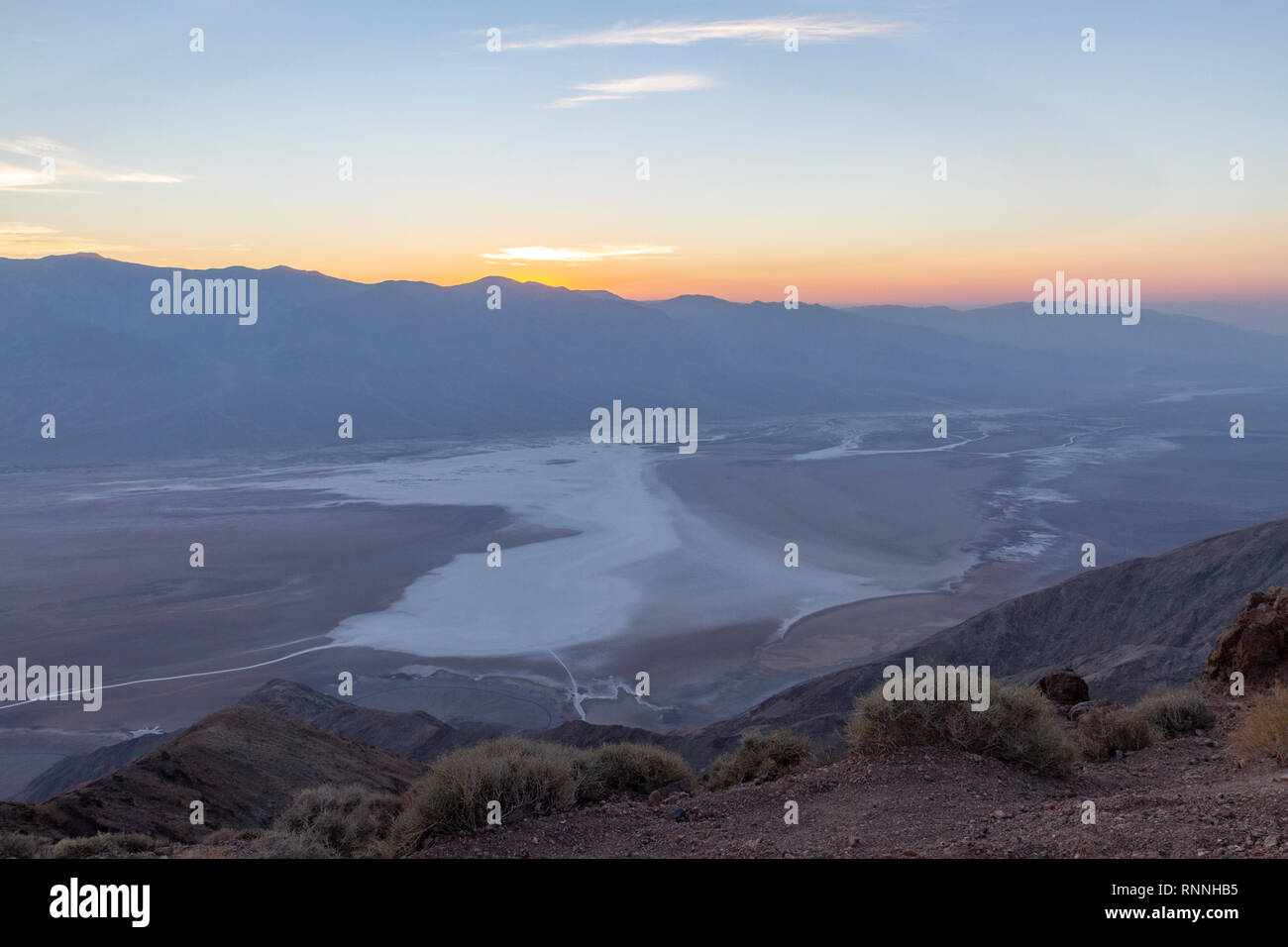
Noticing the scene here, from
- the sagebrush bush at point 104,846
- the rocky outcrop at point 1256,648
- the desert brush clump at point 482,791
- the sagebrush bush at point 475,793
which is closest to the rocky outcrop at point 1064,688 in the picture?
the rocky outcrop at point 1256,648

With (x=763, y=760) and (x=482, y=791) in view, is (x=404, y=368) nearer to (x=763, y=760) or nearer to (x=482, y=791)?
(x=763, y=760)

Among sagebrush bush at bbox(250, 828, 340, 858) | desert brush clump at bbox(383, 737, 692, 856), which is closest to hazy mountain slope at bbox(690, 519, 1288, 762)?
desert brush clump at bbox(383, 737, 692, 856)

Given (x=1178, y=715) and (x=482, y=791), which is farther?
(x=1178, y=715)

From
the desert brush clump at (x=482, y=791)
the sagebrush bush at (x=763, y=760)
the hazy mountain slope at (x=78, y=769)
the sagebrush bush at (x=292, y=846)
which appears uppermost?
the desert brush clump at (x=482, y=791)

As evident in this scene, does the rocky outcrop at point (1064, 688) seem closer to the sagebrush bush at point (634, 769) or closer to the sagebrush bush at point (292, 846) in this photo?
the sagebrush bush at point (634, 769)

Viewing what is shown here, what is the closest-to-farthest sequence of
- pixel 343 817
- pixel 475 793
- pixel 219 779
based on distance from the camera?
pixel 475 793 < pixel 343 817 < pixel 219 779

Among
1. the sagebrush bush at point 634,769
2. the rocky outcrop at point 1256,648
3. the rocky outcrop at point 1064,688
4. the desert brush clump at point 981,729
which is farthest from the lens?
the rocky outcrop at point 1064,688

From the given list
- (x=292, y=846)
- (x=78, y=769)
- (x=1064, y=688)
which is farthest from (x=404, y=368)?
(x=292, y=846)
